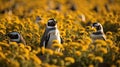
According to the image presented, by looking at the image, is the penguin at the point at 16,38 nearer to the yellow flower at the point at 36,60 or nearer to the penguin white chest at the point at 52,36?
the penguin white chest at the point at 52,36

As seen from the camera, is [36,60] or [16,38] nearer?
[36,60]

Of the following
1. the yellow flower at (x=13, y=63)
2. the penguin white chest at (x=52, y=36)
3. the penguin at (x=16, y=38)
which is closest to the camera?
the yellow flower at (x=13, y=63)

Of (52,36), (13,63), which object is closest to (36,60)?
(13,63)

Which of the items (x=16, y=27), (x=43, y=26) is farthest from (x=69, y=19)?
(x=16, y=27)

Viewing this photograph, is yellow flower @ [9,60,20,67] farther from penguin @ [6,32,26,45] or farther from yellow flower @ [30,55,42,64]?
penguin @ [6,32,26,45]

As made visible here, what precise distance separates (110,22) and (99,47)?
18.1ft

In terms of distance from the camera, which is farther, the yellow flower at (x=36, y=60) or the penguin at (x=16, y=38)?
the penguin at (x=16, y=38)

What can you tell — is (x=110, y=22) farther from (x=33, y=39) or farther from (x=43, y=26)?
(x=33, y=39)

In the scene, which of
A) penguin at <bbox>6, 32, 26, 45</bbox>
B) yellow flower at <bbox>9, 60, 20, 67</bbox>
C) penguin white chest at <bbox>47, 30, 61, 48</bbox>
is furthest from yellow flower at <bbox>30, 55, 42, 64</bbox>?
penguin at <bbox>6, 32, 26, 45</bbox>

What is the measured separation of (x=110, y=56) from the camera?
984cm

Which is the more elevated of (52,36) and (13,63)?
(52,36)

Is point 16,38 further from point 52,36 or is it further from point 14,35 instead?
point 52,36

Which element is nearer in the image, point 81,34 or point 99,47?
point 99,47

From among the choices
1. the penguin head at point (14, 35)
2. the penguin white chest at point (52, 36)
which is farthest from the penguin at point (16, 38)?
the penguin white chest at point (52, 36)
